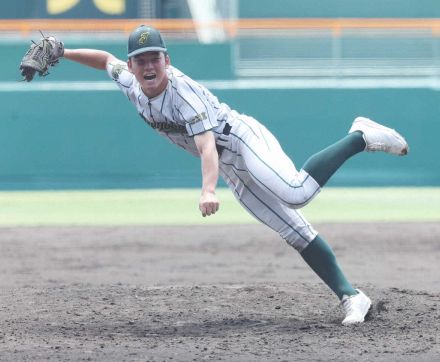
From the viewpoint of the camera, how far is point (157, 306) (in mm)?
5789

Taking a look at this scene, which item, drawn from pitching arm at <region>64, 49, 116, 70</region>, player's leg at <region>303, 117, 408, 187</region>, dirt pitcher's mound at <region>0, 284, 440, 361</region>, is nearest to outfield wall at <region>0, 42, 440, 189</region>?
dirt pitcher's mound at <region>0, 284, 440, 361</region>

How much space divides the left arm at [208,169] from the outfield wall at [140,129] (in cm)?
711

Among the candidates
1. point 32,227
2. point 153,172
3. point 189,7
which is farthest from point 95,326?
point 189,7

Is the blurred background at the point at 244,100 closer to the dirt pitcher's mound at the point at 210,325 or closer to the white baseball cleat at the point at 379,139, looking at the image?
the dirt pitcher's mound at the point at 210,325

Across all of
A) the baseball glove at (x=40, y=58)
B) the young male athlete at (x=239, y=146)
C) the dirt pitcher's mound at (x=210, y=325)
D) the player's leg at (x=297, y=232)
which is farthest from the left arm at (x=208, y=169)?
the baseball glove at (x=40, y=58)

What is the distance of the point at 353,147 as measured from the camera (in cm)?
514

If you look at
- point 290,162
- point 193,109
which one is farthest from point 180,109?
point 290,162

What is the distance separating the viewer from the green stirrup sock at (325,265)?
5.27 metres

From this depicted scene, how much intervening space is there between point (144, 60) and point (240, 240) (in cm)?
412

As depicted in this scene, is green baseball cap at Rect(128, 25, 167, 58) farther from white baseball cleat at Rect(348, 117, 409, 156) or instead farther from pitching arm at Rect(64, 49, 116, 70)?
white baseball cleat at Rect(348, 117, 409, 156)

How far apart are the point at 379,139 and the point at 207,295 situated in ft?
5.34

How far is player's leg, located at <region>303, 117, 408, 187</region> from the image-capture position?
5.01 metres

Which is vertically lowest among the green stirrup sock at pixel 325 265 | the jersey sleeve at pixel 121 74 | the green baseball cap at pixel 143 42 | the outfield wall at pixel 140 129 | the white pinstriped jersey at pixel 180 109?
the outfield wall at pixel 140 129

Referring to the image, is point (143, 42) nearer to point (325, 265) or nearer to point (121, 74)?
point (121, 74)
